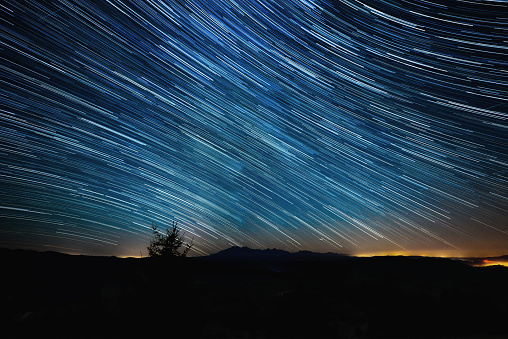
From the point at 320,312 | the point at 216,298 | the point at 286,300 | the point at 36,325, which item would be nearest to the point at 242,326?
the point at 286,300

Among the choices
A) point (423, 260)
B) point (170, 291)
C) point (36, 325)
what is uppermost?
point (423, 260)

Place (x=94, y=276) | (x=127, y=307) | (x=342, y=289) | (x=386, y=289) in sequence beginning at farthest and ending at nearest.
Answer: (x=94, y=276), (x=342, y=289), (x=386, y=289), (x=127, y=307)

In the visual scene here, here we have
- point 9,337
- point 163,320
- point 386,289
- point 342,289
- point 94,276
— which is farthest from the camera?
point 94,276

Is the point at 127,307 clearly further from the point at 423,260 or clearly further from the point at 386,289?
the point at 423,260

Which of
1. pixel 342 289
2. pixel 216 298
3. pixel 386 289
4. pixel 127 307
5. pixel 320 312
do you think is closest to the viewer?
pixel 127 307

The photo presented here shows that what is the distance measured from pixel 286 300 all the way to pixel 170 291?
5488mm

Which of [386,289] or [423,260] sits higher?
[423,260]

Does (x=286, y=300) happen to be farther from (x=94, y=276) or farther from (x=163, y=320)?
(x=94, y=276)

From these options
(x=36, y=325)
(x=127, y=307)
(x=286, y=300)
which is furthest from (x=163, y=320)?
(x=36, y=325)

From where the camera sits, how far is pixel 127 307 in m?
8.52

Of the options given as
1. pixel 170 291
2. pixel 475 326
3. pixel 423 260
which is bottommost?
pixel 475 326

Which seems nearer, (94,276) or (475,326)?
(475,326)

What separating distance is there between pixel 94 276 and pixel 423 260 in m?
53.7

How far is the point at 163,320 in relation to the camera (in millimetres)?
7922
